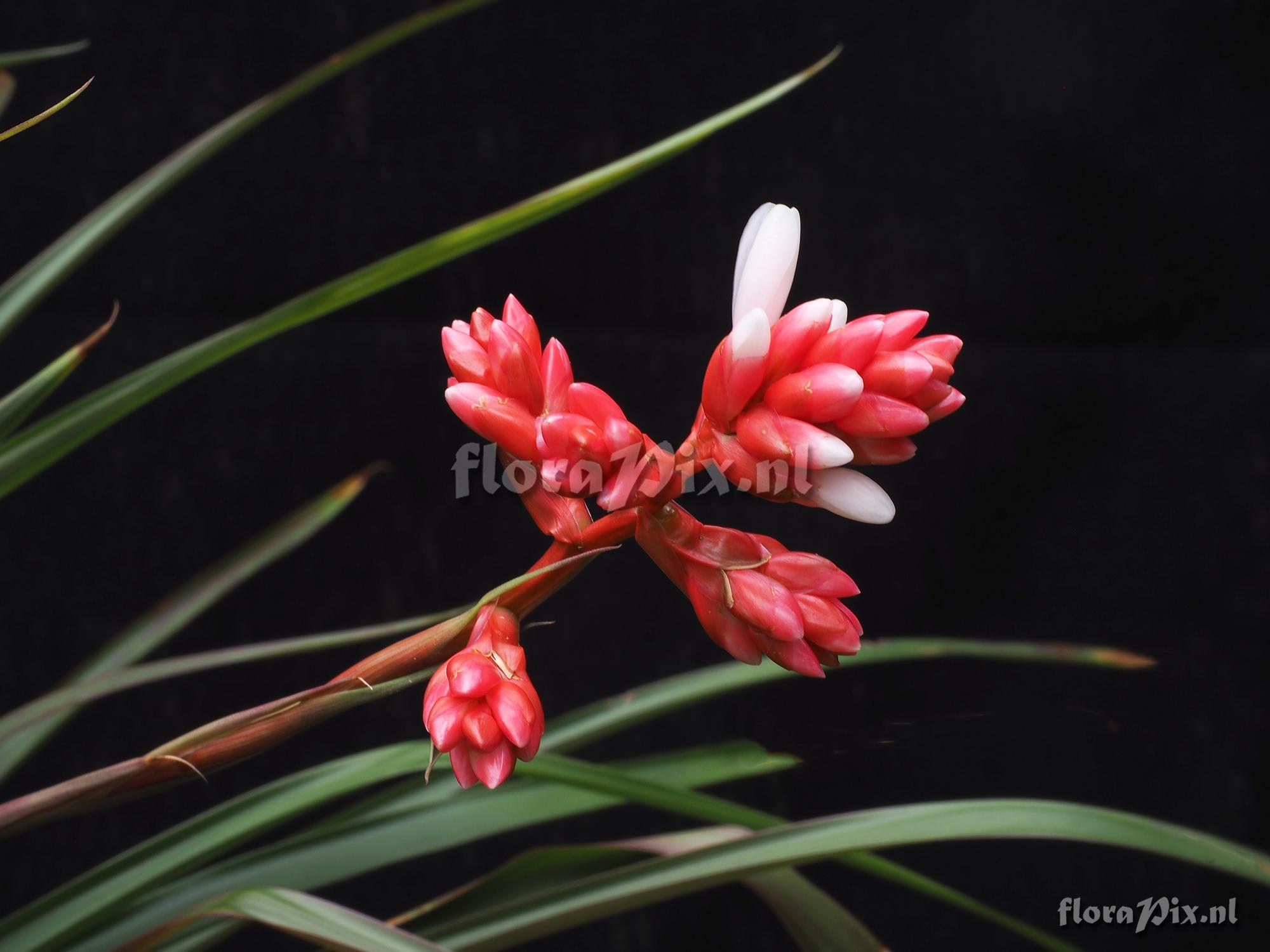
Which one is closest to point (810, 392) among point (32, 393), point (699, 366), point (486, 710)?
point (486, 710)

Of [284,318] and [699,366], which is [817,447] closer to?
[284,318]

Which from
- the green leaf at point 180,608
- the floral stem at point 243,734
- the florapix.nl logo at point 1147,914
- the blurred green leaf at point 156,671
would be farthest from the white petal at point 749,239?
the florapix.nl logo at point 1147,914

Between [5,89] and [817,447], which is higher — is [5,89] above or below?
above

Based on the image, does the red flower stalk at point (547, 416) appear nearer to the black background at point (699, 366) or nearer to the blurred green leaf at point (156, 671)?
the blurred green leaf at point (156, 671)

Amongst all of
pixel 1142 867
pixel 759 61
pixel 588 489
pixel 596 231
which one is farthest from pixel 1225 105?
→ pixel 588 489

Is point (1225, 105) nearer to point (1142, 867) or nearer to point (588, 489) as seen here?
point (1142, 867)

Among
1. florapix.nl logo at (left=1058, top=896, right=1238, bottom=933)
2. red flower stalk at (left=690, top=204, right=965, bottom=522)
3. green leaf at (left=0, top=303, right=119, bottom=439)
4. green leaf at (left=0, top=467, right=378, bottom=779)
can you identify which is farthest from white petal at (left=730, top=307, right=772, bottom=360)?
florapix.nl logo at (left=1058, top=896, right=1238, bottom=933)
